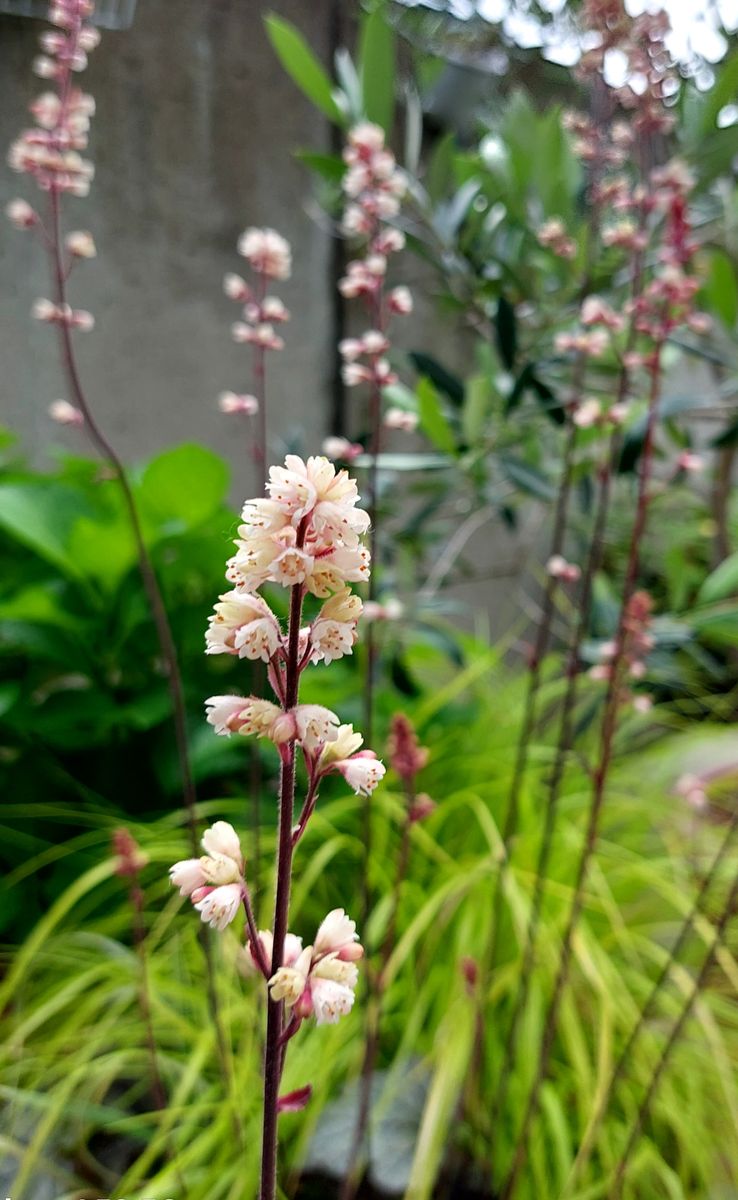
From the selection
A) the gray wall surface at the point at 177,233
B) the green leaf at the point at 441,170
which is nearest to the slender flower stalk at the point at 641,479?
the green leaf at the point at 441,170

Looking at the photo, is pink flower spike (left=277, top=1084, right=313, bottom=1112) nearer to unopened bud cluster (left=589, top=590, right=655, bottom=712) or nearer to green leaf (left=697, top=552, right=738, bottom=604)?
unopened bud cluster (left=589, top=590, right=655, bottom=712)

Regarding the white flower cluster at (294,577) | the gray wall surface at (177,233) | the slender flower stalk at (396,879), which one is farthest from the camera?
the gray wall surface at (177,233)

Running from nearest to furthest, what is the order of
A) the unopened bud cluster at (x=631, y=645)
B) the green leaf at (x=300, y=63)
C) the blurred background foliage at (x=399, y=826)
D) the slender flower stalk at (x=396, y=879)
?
the slender flower stalk at (x=396, y=879) < the unopened bud cluster at (x=631, y=645) < the blurred background foliage at (x=399, y=826) < the green leaf at (x=300, y=63)

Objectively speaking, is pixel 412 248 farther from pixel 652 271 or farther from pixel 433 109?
pixel 433 109

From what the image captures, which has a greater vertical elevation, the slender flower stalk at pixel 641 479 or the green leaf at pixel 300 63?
the green leaf at pixel 300 63

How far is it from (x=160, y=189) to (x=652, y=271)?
105cm

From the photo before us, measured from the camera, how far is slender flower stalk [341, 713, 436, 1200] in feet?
1.57

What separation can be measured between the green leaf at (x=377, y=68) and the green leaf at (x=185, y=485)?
0.43 m

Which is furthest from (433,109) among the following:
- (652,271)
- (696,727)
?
(696,727)

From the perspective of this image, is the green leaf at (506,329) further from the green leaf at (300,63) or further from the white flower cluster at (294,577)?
the white flower cluster at (294,577)

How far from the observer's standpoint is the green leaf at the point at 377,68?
35.3 inches

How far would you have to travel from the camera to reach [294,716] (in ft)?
0.68

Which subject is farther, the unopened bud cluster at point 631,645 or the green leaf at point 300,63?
the green leaf at point 300,63

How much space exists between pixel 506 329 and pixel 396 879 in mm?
624
